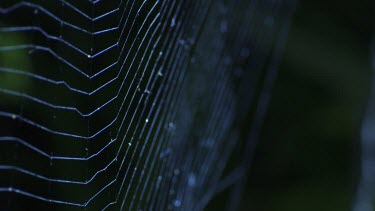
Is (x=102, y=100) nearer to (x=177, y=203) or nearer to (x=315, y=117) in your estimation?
(x=177, y=203)

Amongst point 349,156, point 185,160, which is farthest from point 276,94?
point 185,160

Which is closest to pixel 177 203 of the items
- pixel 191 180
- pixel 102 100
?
pixel 191 180

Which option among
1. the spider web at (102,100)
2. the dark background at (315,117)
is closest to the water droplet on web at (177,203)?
the spider web at (102,100)

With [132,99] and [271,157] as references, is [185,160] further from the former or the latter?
[271,157]

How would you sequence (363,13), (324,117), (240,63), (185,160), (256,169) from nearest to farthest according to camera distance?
(185,160)
(240,63)
(256,169)
(324,117)
(363,13)

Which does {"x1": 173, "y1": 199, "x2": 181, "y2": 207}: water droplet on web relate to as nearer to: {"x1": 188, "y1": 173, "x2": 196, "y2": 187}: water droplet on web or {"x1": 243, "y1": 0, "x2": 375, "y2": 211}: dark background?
{"x1": 188, "y1": 173, "x2": 196, "y2": 187}: water droplet on web

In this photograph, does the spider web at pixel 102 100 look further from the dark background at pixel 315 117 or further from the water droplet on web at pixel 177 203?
the dark background at pixel 315 117

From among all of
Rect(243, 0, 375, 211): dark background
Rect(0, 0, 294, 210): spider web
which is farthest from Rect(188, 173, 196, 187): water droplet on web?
Rect(243, 0, 375, 211): dark background
